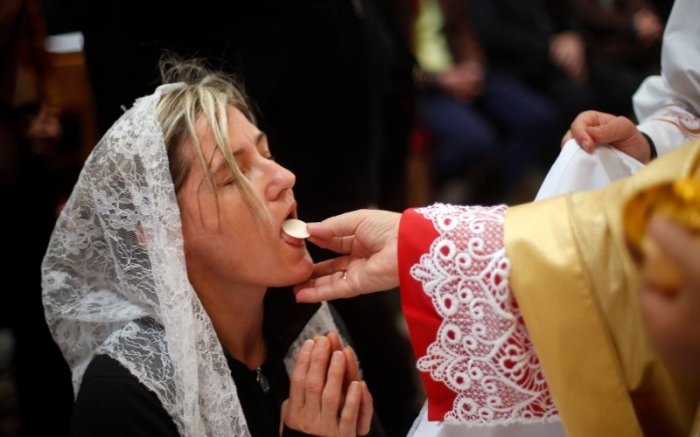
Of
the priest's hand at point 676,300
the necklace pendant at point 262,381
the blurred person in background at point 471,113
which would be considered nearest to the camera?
the priest's hand at point 676,300

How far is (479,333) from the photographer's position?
116 cm

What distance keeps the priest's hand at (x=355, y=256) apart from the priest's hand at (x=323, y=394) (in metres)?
0.10

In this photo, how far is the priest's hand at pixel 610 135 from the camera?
1.47 meters

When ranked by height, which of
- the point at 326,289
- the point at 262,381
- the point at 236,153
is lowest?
the point at 262,381

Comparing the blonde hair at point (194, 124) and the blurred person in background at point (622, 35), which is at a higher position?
the blonde hair at point (194, 124)

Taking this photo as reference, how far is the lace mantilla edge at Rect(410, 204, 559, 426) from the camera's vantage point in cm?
114

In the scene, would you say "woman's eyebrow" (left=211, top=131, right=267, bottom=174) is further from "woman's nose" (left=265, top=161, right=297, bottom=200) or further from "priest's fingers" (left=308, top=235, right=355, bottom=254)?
"priest's fingers" (left=308, top=235, right=355, bottom=254)

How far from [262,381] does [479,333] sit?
53 centimetres

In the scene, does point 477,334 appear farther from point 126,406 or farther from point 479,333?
point 126,406

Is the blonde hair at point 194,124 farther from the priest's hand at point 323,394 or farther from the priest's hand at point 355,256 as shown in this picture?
the priest's hand at point 323,394

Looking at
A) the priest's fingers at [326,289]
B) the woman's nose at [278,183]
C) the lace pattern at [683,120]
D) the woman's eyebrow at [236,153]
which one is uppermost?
the woman's eyebrow at [236,153]

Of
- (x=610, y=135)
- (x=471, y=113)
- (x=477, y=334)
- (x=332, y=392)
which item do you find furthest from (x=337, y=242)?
(x=471, y=113)

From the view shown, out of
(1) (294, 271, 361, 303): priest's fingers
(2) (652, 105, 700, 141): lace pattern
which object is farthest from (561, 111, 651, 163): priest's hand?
(1) (294, 271, 361, 303): priest's fingers

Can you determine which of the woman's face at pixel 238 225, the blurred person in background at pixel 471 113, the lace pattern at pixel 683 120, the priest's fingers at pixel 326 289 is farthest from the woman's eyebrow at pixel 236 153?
the blurred person in background at pixel 471 113
